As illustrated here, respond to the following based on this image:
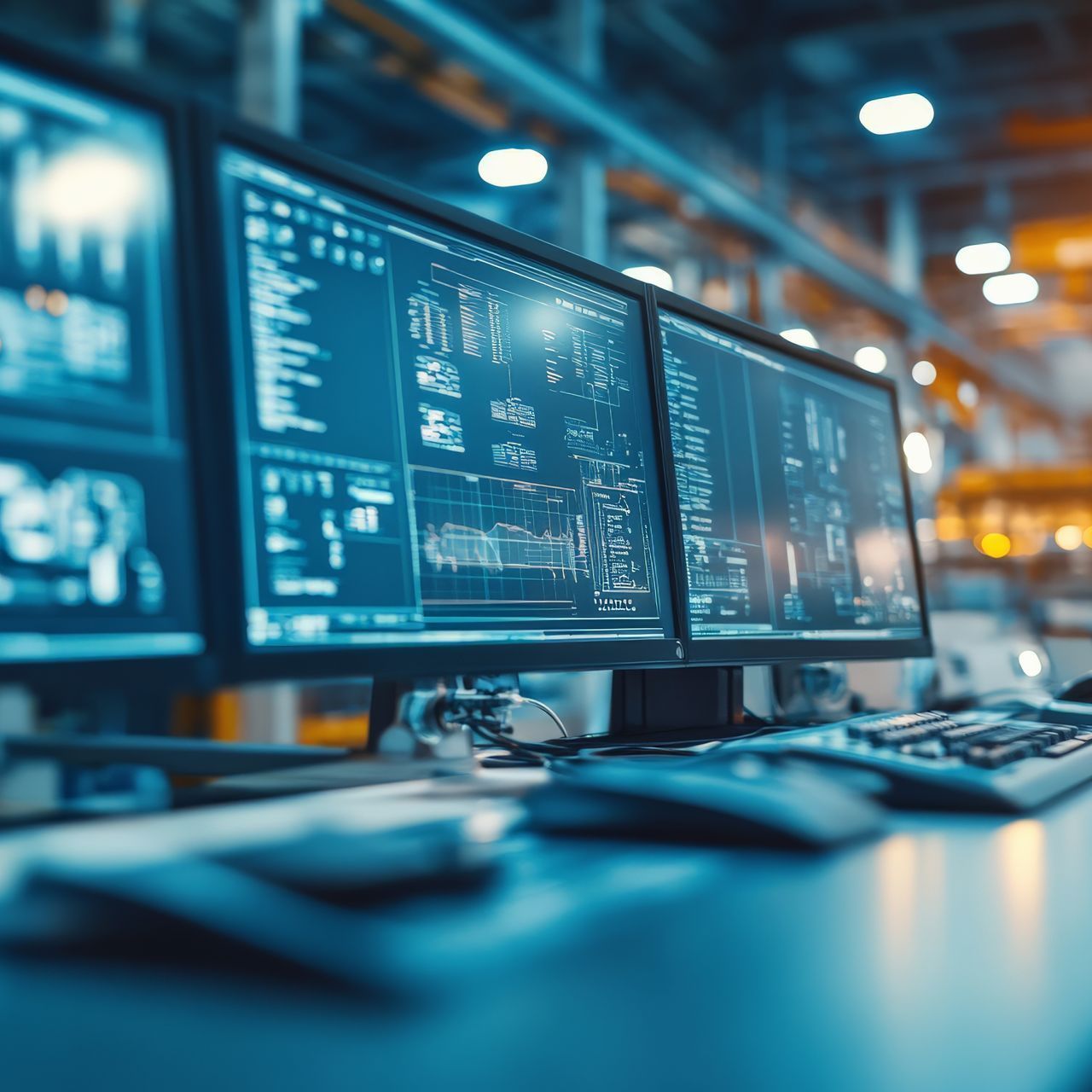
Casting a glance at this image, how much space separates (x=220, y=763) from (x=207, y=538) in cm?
38

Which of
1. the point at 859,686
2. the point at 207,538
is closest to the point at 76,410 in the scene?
the point at 207,538

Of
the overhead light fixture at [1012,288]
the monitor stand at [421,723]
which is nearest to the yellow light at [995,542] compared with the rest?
the overhead light fixture at [1012,288]

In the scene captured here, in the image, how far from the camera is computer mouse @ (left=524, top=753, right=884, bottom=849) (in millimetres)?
686

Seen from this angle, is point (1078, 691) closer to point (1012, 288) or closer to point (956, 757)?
point (956, 757)

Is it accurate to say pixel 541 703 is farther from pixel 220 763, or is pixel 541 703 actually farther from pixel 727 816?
pixel 727 816

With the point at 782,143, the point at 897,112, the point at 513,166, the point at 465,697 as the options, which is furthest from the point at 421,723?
the point at 782,143

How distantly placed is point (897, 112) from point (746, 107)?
98.8 inches

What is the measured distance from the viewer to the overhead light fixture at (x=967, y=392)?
400 inches

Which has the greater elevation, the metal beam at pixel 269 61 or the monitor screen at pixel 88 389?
the metal beam at pixel 269 61

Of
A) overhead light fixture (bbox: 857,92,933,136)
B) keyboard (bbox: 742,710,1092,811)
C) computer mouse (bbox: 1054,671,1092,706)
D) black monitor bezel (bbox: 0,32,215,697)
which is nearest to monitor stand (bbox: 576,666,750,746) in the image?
keyboard (bbox: 742,710,1092,811)

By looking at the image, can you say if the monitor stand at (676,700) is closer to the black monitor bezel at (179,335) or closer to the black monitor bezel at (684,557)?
the black monitor bezel at (684,557)

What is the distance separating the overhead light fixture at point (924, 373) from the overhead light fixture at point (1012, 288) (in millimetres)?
928

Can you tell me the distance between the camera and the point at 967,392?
10398mm

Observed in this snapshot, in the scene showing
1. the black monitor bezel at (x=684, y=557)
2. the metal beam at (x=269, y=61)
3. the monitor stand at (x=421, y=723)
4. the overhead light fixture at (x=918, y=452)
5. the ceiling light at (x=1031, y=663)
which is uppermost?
the metal beam at (x=269, y=61)
